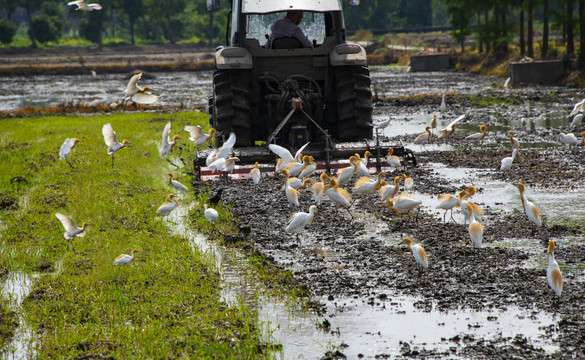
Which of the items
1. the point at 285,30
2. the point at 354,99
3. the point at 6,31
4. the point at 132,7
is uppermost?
the point at 132,7

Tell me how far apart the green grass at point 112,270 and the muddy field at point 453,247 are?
84 centimetres

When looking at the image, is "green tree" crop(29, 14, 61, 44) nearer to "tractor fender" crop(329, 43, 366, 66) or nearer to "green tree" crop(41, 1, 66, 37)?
"green tree" crop(41, 1, 66, 37)

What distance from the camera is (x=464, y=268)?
6.25 metres

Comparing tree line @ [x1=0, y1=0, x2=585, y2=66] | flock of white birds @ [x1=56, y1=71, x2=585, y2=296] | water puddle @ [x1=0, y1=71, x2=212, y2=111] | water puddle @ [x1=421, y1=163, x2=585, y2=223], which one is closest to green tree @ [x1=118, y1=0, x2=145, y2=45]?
tree line @ [x1=0, y1=0, x2=585, y2=66]

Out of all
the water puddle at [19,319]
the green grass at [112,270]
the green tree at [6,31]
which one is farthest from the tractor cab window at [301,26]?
the green tree at [6,31]

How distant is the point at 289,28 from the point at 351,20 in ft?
290

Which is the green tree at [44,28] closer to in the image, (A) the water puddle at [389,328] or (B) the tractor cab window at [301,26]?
(B) the tractor cab window at [301,26]

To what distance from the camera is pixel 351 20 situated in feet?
317

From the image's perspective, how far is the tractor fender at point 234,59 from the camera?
10305 millimetres

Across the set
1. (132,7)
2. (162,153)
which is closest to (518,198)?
(162,153)

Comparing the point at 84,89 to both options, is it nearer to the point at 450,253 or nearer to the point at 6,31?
the point at 450,253

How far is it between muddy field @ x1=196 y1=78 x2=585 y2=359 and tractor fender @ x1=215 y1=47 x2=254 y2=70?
5.43 feet

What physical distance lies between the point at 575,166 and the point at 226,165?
5431mm

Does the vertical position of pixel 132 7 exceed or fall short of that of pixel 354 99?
it exceeds it
